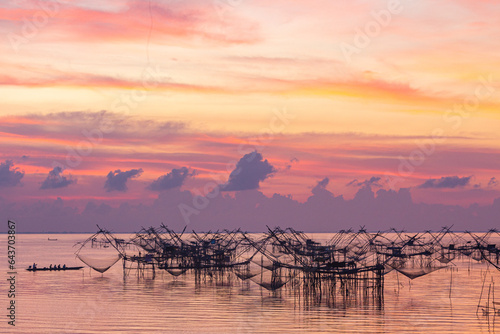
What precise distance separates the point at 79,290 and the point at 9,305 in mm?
10138

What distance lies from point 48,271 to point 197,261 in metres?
22.3

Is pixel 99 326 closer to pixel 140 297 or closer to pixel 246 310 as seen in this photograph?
pixel 246 310

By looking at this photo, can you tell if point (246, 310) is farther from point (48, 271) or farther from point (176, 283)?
point (48, 271)

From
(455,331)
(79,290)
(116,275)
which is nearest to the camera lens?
(455,331)

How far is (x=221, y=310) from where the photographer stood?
40.5m

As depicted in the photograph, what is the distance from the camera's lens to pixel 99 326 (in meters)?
34.8

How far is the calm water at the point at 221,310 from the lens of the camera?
112 ft

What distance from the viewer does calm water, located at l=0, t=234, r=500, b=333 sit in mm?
34000

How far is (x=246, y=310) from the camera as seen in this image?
4034cm

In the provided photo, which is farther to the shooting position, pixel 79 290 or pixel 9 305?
pixel 79 290

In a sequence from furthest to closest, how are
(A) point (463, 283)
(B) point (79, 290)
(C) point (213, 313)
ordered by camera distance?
(A) point (463, 283)
(B) point (79, 290)
(C) point (213, 313)

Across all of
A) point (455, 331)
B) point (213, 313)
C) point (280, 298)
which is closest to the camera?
point (455, 331)

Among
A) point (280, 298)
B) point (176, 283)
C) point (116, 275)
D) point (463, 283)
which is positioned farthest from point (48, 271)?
point (463, 283)

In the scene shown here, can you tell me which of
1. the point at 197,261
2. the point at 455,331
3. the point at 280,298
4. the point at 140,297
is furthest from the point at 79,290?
the point at 455,331
